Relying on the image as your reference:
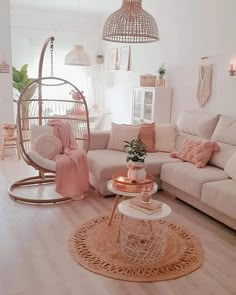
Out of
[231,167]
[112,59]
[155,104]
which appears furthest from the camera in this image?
[112,59]

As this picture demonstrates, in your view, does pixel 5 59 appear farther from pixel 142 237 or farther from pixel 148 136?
pixel 142 237

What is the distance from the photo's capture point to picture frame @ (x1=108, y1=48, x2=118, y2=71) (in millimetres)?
7020

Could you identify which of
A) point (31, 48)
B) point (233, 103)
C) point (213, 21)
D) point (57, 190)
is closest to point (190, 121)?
point (233, 103)

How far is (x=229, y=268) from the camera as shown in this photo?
94.5 inches

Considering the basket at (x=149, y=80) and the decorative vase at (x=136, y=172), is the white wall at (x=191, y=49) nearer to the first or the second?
the basket at (x=149, y=80)

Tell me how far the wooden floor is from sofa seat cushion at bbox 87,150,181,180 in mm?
336

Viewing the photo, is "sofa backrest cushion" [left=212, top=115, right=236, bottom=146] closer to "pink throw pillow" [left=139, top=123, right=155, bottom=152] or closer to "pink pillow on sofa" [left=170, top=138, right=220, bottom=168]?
"pink pillow on sofa" [left=170, top=138, right=220, bottom=168]

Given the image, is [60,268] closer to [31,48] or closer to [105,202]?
[105,202]

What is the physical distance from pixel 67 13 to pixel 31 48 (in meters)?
1.11

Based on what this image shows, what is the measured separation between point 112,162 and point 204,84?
176cm

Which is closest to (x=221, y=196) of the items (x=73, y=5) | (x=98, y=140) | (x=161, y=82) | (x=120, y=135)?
(x=120, y=135)

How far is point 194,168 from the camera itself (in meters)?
3.57

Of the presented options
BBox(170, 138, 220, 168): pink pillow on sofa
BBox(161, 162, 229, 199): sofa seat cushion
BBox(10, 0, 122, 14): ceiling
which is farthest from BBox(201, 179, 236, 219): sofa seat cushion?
BBox(10, 0, 122, 14): ceiling

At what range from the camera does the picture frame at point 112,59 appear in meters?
7.02
